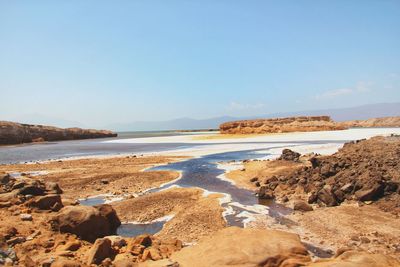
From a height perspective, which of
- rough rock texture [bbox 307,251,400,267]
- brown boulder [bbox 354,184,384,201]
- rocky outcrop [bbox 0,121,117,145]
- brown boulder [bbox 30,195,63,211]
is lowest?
brown boulder [bbox 354,184,384,201]

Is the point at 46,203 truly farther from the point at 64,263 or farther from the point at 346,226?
the point at 346,226

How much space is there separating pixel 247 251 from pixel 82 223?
6480 millimetres

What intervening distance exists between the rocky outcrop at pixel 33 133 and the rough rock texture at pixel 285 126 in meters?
55.7

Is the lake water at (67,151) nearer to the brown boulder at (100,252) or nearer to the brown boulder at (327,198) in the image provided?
the brown boulder at (327,198)

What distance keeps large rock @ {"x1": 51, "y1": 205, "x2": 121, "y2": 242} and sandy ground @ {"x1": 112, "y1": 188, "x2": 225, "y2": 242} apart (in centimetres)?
238

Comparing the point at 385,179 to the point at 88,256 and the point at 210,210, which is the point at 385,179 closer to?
the point at 210,210

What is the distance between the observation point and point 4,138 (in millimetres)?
88688

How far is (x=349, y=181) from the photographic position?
17.9 meters

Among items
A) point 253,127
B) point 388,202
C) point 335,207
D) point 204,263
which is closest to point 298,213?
point 335,207

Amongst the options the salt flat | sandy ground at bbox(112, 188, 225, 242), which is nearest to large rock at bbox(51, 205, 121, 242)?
sandy ground at bbox(112, 188, 225, 242)

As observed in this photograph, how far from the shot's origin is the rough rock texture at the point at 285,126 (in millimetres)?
94438

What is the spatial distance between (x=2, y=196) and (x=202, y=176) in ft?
50.0

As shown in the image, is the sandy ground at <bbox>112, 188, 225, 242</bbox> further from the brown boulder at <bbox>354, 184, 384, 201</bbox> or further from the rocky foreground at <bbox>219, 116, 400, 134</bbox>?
the rocky foreground at <bbox>219, 116, 400, 134</bbox>

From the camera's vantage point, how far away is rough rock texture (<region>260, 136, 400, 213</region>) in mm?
16031
